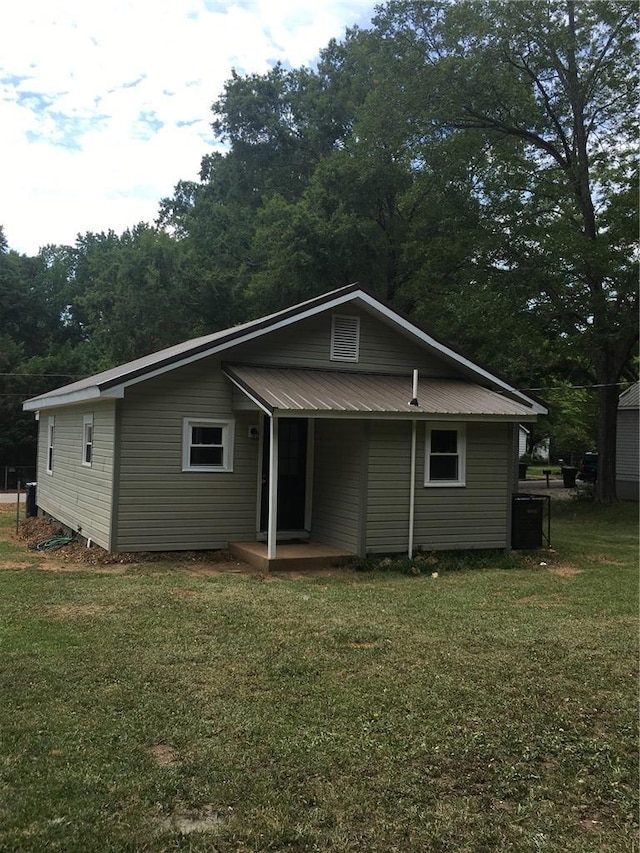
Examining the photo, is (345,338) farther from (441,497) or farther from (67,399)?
(67,399)

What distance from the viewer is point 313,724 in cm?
437

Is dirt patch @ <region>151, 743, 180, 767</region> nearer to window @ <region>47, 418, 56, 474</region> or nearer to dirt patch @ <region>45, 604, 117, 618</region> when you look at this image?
dirt patch @ <region>45, 604, 117, 618</region>

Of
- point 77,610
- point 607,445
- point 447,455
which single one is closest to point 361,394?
point 447,455

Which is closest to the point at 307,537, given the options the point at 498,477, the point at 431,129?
the point at 498,477

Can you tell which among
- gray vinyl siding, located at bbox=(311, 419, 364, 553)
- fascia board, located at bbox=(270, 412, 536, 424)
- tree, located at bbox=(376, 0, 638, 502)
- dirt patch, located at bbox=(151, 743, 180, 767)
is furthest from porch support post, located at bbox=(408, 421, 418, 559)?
tree, located at bbox=(376, 0, 638, 502)

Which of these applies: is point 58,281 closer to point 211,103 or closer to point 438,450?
point 211,103

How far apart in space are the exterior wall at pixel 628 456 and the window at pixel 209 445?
17506 mm

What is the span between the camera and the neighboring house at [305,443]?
10.7 m

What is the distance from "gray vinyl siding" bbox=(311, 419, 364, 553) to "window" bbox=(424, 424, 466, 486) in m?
1.39

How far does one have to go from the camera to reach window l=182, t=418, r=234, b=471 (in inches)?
439

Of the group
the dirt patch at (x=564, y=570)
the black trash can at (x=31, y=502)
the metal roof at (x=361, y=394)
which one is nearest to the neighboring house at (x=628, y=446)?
the metal roof at (x=361, y=394)

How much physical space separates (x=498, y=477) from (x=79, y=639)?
7.84m

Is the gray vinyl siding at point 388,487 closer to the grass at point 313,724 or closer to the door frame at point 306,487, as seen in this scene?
the door frame at point 306,487

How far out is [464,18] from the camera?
787 inches
